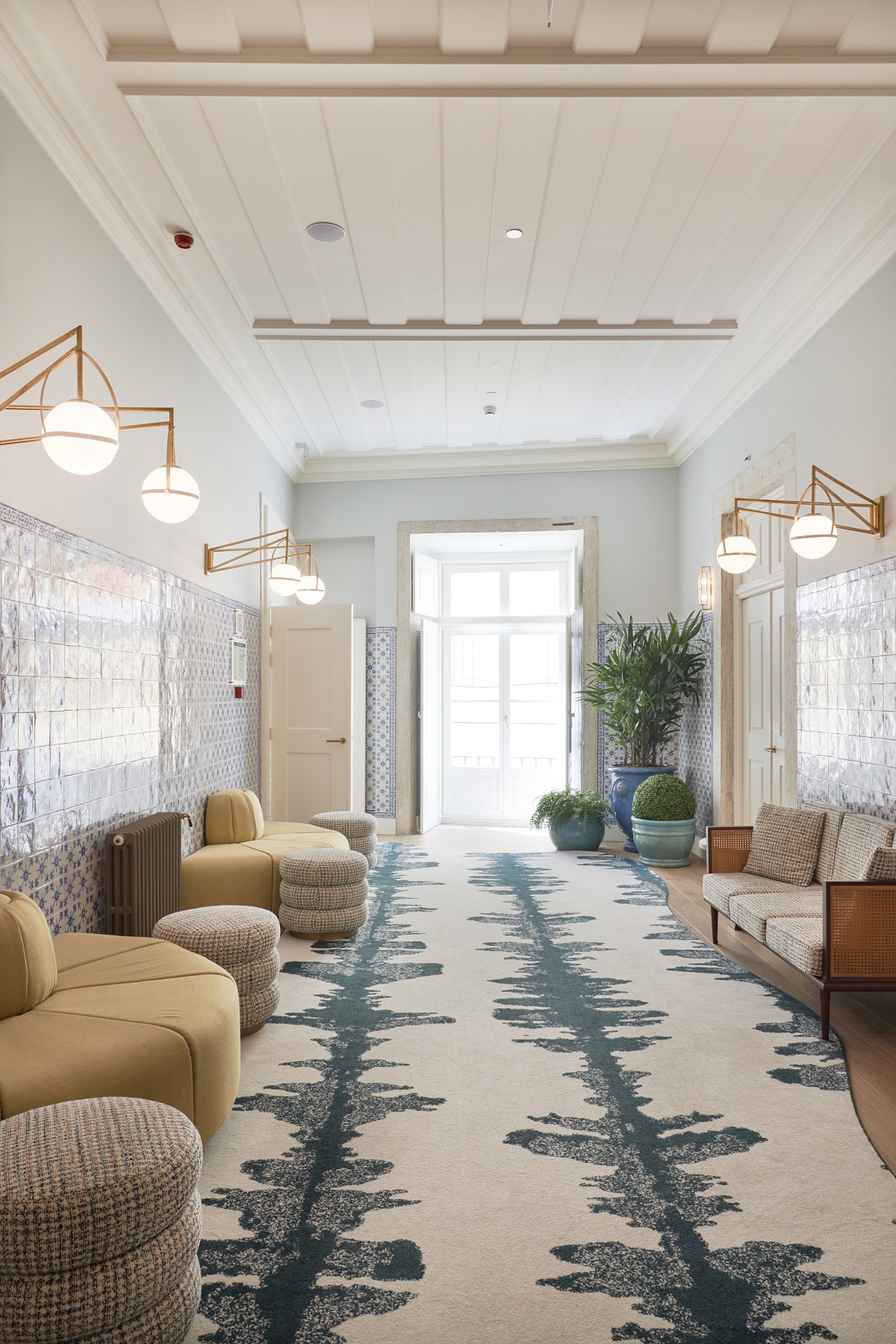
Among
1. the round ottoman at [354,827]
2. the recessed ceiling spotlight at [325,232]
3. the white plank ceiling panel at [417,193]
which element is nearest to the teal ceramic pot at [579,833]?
the round ottoman at [354,827]

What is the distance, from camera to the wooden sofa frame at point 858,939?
3605 mm

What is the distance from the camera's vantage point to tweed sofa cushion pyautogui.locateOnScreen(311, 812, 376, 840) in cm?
658

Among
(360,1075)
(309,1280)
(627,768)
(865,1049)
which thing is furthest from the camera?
(627,768)

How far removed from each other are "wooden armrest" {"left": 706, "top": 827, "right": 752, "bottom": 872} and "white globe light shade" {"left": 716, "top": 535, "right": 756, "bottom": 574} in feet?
5.47

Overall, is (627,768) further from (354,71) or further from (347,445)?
(354,71)

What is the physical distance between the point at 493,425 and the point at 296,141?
447 centimetres

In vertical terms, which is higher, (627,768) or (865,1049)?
(627,768)

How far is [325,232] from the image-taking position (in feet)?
15.2

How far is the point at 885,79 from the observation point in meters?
3.45

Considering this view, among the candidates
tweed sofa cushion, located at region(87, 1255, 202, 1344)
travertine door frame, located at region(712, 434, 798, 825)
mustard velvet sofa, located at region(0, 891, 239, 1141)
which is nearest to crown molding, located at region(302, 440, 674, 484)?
travertine door frame, located at region(712, 434, 798, 825)

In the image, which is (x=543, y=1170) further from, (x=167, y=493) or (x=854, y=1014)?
(x=167, y=493)

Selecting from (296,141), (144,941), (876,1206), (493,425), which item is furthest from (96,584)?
(493,425)

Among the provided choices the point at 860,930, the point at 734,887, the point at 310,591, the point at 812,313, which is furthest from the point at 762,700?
the point at 310,591

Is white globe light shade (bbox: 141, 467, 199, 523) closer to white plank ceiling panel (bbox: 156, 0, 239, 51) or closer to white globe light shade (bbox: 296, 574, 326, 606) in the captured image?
white plank ceiling panel (bbox: 156, 0, 239, 51)
